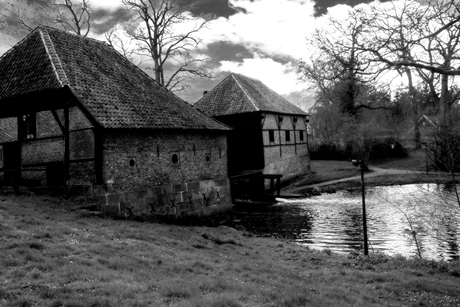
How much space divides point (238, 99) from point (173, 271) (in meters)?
19.9

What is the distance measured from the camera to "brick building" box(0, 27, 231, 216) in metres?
12.9

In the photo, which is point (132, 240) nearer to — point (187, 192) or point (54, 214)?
point (54, 214)

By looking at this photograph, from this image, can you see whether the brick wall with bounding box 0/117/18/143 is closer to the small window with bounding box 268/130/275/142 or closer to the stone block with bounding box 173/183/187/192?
the stone block with bounding box 173/183/187/192

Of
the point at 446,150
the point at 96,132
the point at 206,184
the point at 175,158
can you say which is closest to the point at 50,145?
the point at 96,132

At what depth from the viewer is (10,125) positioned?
14.4 m

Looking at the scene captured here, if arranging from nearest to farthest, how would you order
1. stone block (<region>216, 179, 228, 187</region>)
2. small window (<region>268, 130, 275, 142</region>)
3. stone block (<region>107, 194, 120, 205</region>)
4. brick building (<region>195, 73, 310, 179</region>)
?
1. stone block (<region>107, 194, 120, 205</region>)
2. stone block (<region>216, 179, 228, 187</region>)
3. brick building (<region>195, 73, 310, 179</region>)
4. small window (<region>268, 130, 275, 142</region>)

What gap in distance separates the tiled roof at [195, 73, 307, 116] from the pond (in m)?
7.11

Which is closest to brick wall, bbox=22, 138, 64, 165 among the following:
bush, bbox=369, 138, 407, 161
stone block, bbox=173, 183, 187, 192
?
stone block, bbox=173, 183, 187, 192

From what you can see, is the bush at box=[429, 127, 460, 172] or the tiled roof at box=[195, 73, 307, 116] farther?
the tiled roof at box=[195, 73, 307, 116]

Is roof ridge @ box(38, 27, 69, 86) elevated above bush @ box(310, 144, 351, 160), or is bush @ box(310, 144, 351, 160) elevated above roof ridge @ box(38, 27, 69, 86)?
roof ridge @ box(38, 27, 69, 86)

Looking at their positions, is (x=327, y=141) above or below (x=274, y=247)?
above

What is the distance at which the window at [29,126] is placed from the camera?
13.9 meters

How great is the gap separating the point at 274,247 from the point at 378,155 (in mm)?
28214

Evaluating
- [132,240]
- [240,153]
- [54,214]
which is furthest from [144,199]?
[240,153]
